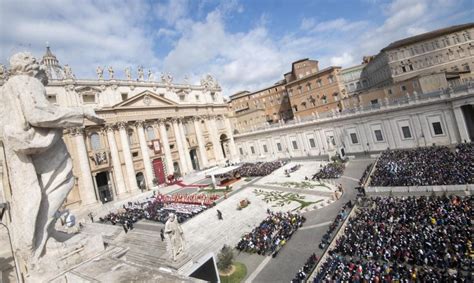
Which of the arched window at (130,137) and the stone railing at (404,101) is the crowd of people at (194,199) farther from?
the stone railing at (404,101)

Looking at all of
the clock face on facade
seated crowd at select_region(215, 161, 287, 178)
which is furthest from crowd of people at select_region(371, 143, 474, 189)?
the clock face on facade

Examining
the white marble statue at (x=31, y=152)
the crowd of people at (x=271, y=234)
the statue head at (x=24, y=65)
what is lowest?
the crowd of people at (x=271, y=234)

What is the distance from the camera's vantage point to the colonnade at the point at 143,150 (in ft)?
105

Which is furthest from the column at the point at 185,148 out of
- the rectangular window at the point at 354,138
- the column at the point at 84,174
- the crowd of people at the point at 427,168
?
the crowd of people at the point at 427,168

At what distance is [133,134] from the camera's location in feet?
127

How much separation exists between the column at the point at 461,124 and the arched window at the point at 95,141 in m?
40.8

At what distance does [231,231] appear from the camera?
797 inches

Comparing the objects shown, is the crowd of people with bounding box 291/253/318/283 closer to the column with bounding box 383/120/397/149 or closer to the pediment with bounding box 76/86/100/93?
the column with bounding box 383/120/397/149

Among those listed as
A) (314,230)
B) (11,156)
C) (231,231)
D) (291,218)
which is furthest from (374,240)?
(11,156)

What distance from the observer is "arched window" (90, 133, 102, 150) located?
3462 centimetres

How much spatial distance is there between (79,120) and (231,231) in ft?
59.9

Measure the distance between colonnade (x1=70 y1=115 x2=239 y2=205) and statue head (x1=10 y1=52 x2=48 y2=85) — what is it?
106 ft

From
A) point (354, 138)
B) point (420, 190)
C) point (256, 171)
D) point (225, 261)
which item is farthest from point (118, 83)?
point (420, 190)

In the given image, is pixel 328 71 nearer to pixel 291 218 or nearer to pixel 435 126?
pixel 435 126
